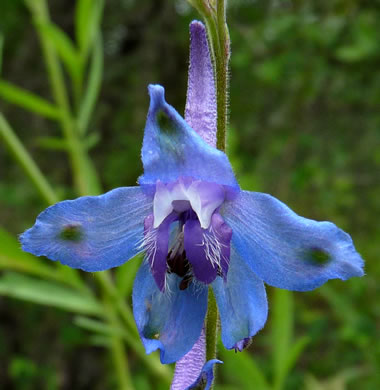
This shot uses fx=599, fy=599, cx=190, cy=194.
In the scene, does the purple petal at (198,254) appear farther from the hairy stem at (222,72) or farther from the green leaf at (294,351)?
the green leaf at (294,351)

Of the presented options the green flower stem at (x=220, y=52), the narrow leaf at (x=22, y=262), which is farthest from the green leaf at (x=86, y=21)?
the green flower stem at (x=220, y=52)

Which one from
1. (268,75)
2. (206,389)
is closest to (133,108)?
(268,75)

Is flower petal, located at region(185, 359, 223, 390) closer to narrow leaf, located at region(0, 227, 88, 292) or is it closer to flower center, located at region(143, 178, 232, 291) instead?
flower center, located at region(143, 178, 232, 291)

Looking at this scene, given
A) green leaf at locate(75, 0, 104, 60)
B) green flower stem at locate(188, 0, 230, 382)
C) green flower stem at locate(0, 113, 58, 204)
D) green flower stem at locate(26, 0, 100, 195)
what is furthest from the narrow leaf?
green flower stem at locate(188, 0, 230, 382)

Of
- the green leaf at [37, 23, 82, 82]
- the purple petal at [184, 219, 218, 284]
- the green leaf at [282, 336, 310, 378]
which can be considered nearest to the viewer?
the purple petal at [184, 219, 218, 284]

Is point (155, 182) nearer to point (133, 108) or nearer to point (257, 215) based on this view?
point (257, 215)

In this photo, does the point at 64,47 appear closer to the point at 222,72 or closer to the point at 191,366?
the point at 222,72
